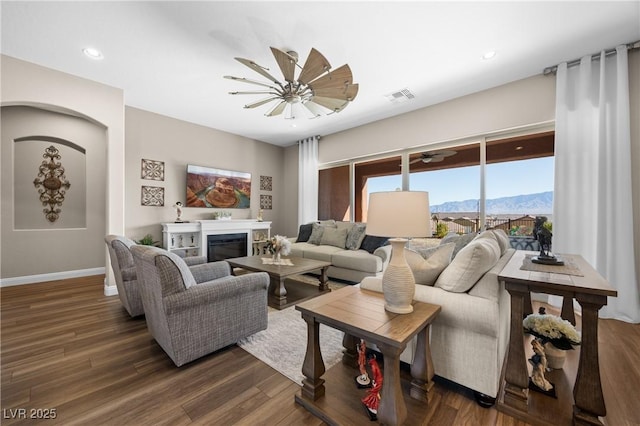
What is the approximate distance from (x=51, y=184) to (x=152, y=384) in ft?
15.5

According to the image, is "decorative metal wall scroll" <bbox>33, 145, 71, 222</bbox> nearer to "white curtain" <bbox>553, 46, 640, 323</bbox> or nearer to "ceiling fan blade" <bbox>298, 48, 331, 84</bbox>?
"ceiling fan blade" <bbox>298, 48, 331, 84</bbox>

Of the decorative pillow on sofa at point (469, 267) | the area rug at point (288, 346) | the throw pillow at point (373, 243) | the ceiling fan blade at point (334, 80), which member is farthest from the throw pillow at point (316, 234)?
the decorative pillow on sofa at point (469, 267)

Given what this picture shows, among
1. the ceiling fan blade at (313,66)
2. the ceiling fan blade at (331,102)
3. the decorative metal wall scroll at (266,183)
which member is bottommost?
the decorative metal wall scroll at (266,183)

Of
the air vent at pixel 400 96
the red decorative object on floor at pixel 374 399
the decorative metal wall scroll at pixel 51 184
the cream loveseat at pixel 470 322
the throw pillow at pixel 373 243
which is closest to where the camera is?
the red decorative object on floor at pixel 374 399

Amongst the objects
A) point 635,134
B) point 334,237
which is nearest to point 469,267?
point 635,134

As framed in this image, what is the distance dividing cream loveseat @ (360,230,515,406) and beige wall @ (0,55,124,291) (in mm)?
4158

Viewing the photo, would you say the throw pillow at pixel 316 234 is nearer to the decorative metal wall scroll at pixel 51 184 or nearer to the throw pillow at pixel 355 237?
the throw pillow at pixel 355 237

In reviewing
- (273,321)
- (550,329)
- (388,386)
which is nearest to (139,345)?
(273,321)

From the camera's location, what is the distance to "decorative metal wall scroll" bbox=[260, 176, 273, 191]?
6418 millimetres

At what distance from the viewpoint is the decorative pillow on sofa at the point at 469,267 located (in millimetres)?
1585

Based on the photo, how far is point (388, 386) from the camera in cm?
124

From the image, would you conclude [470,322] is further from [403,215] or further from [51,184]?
[51,184]

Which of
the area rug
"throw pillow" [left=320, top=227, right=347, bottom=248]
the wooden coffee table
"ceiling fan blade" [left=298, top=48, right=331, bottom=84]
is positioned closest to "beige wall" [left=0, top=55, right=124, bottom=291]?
the wooden coffee table

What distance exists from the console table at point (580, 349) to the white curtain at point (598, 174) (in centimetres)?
192
